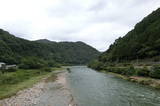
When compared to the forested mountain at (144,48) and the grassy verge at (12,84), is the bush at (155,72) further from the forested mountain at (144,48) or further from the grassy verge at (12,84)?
the forested mountain at (144,48)

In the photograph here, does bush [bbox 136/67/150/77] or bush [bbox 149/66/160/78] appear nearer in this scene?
bush [bbox 149/66/160/78]

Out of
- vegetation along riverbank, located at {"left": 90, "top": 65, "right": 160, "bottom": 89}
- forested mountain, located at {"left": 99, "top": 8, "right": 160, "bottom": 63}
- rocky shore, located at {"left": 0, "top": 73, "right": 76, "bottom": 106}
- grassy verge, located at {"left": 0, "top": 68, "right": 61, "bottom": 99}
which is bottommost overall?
rocky shore, located at {"left": 0, "top": 73, "right": 76, "bottom": 106}

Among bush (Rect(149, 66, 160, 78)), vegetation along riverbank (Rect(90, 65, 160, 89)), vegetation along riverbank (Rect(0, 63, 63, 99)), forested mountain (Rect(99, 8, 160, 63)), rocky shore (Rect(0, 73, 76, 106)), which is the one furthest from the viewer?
forested mountain (Rect(99, 8, 160, 63))

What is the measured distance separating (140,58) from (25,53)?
125m

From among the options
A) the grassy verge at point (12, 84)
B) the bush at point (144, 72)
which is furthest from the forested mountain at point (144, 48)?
the grassy verge at point (12, 84)

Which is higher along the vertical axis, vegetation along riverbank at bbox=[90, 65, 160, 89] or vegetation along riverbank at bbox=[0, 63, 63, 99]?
vegetation along riverbank at bbox=[90, 65, 160, 89]

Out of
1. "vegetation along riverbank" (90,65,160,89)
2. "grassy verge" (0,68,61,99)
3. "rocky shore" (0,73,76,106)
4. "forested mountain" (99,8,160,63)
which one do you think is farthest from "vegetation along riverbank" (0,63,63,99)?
"forested mountain" (99,8,160,63)

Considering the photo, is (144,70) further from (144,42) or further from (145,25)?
(145,25)

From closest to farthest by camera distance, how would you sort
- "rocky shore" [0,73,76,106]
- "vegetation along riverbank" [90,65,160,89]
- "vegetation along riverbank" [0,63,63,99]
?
"rocky shore" [0,73,76,106] → "vegetation along riverbank" [0,63,63,99] → "vegetation along riverbank" [90,65,160,89]

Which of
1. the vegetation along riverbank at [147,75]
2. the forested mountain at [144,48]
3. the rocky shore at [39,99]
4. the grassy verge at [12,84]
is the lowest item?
the rocky shore at [39,99]

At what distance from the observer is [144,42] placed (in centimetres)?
9969

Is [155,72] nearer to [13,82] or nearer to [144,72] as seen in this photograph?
[144,72]

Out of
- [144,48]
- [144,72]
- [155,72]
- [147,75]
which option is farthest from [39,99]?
[144,48]

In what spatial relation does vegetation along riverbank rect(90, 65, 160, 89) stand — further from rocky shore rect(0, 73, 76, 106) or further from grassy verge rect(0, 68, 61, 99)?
grassy verge rect(0, 68, 61, 99)
